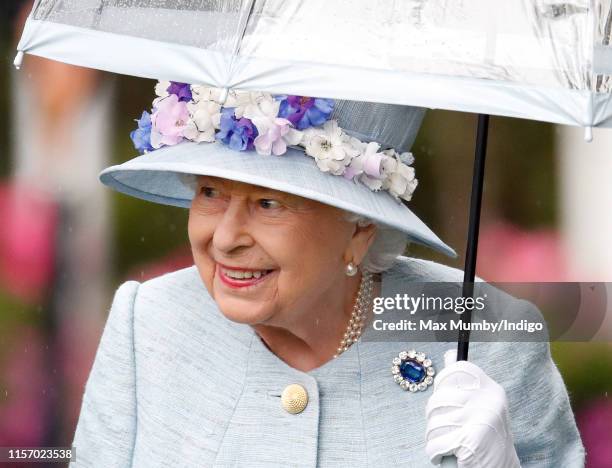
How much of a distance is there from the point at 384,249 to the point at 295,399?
1.40 ft

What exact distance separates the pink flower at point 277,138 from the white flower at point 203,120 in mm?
126

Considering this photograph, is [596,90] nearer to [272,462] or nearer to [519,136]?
[272,462]

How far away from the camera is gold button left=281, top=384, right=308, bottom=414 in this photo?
3.43 m

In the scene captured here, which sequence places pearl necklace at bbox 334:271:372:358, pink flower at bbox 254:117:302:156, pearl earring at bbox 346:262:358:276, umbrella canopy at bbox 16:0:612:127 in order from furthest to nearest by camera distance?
pearl necklace at bbox 334:271:372:358, pearl earring at bbox 346:262:358:276, pink flower at bbox 254:117:302:156, umbrella canopy at bbox 16:0:612:127

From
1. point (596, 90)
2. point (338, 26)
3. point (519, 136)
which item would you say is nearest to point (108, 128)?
point (519, 136)

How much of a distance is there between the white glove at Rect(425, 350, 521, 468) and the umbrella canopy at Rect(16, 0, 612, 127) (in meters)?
0.78

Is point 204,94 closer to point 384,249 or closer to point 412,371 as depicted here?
point 384,249

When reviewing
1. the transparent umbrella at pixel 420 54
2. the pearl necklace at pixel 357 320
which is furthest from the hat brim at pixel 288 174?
the transparent umbrella at pixel 420 54

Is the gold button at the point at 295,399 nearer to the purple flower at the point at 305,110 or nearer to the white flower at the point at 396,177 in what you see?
the white flower at the point at 396,177

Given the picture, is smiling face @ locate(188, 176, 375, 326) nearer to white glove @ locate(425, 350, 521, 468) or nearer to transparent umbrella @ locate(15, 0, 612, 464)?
white glove @ locate(425, 350, 521, 468)

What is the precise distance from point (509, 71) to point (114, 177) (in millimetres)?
1273

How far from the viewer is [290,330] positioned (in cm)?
345

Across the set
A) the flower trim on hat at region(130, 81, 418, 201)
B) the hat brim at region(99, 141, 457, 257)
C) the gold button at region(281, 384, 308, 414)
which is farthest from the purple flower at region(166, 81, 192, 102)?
the gold button at region(281, 384, 308, 414)

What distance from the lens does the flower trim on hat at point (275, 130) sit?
3146 mm
